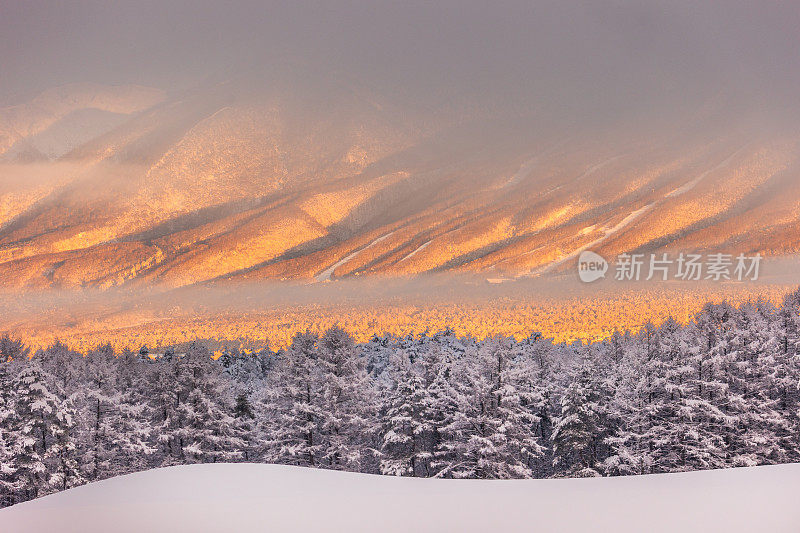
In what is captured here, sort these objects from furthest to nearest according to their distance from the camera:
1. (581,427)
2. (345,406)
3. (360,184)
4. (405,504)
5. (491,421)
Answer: (360,184) → (581,427) → (345,406) → (491,421) → (405,504)

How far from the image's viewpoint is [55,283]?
5.02 m

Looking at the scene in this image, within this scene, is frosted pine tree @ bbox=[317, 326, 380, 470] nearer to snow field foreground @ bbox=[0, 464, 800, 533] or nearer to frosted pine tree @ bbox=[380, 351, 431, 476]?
frosted pine tree @ bbox=[380, 351, 431, 476]

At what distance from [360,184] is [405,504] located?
Answer: 106 inches

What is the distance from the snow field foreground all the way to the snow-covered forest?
1.89 feet

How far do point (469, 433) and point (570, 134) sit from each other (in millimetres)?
2721

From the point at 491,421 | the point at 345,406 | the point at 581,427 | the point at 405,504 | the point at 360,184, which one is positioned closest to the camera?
the point at 405,504

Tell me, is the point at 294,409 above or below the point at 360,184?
below

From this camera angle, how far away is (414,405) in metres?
5.37

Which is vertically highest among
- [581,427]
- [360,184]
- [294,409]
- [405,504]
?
[360,184]

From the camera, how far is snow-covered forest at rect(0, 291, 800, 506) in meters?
5.12

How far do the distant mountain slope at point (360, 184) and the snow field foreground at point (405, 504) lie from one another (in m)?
1.58

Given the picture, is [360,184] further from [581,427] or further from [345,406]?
[581,427]

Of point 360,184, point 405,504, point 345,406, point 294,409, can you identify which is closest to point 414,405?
point 345,406

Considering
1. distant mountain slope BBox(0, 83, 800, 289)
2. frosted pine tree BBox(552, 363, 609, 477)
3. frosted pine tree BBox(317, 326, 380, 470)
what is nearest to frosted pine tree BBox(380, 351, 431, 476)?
frosted pine tree BBox(317, 326, 380, 470)
